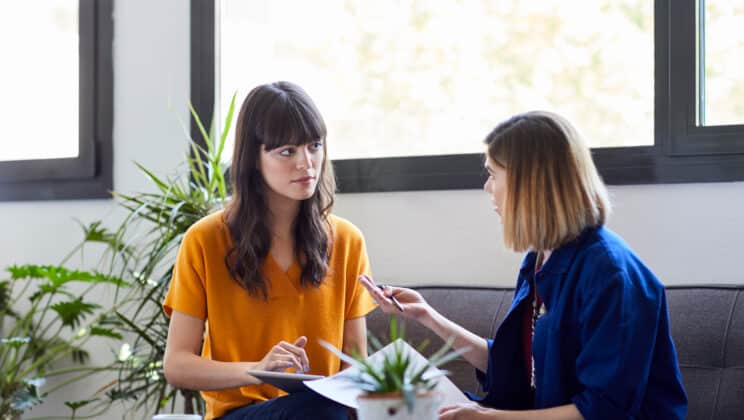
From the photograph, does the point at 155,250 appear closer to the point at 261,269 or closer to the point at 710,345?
the point at 261,269

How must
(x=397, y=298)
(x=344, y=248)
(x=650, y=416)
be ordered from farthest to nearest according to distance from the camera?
(x=344, y=248) → (x=397, y=298) → (x=650, y=416)

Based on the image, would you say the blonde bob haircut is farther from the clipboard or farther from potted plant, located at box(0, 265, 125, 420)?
potted plant, located at box(0, 265, 125, 420)

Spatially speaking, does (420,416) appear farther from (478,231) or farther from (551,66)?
(551,66)

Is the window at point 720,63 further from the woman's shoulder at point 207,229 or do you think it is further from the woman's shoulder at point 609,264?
the woman's shoulder at point 207,229

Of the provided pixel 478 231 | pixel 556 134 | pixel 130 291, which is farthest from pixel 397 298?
pixel 130 291

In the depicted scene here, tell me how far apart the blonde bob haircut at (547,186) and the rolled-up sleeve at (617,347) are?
0.46 feet

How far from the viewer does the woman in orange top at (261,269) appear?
2.14 meters

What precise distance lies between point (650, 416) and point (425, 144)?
5.15ft

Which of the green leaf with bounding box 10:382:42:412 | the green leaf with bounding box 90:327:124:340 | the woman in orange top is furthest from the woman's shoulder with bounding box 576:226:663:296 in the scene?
the green leaf with bounding box 10:382:42:412

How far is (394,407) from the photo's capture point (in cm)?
117

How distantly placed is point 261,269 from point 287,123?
0.34 m

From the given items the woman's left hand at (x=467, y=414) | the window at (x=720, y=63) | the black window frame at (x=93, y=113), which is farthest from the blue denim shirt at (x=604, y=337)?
the black window frame at (x=93, y=113)

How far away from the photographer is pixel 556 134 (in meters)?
1.74

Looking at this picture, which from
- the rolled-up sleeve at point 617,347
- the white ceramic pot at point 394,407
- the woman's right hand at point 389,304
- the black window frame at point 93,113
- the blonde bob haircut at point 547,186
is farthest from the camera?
the black window frame at point 93,113
